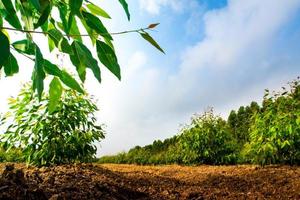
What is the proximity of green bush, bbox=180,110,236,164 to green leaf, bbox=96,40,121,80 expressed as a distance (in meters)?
10.7

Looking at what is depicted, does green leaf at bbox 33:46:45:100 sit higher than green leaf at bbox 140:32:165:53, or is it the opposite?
green leaf at bbox 140:32:165:53

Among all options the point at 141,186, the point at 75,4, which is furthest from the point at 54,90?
the point at 141,186

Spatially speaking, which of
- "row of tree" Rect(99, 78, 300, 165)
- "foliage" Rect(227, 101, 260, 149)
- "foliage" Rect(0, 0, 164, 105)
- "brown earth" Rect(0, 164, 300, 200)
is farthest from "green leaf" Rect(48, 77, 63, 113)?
"foliage" Rect(227, 101, 260, 149)

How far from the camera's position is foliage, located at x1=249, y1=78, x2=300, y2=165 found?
9.69 metres

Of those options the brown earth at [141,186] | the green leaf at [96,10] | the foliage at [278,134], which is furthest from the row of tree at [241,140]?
the green leaf at [96,10]

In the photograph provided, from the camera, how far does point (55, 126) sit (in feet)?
23.6

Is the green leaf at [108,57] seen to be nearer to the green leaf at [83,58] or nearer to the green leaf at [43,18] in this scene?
the green leaf at [83,58]

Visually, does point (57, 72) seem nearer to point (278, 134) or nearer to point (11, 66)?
point (11, 66)

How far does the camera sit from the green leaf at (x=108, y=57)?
5.31 ft

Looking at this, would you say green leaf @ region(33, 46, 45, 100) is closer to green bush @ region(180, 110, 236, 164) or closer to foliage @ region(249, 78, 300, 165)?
foliage @ region(249, 78, 300, 165)

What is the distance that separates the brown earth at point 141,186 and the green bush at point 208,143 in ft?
14.6

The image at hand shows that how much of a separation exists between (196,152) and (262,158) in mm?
2892

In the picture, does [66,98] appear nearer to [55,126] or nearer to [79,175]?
[55,126]

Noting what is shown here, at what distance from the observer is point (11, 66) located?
178cm
